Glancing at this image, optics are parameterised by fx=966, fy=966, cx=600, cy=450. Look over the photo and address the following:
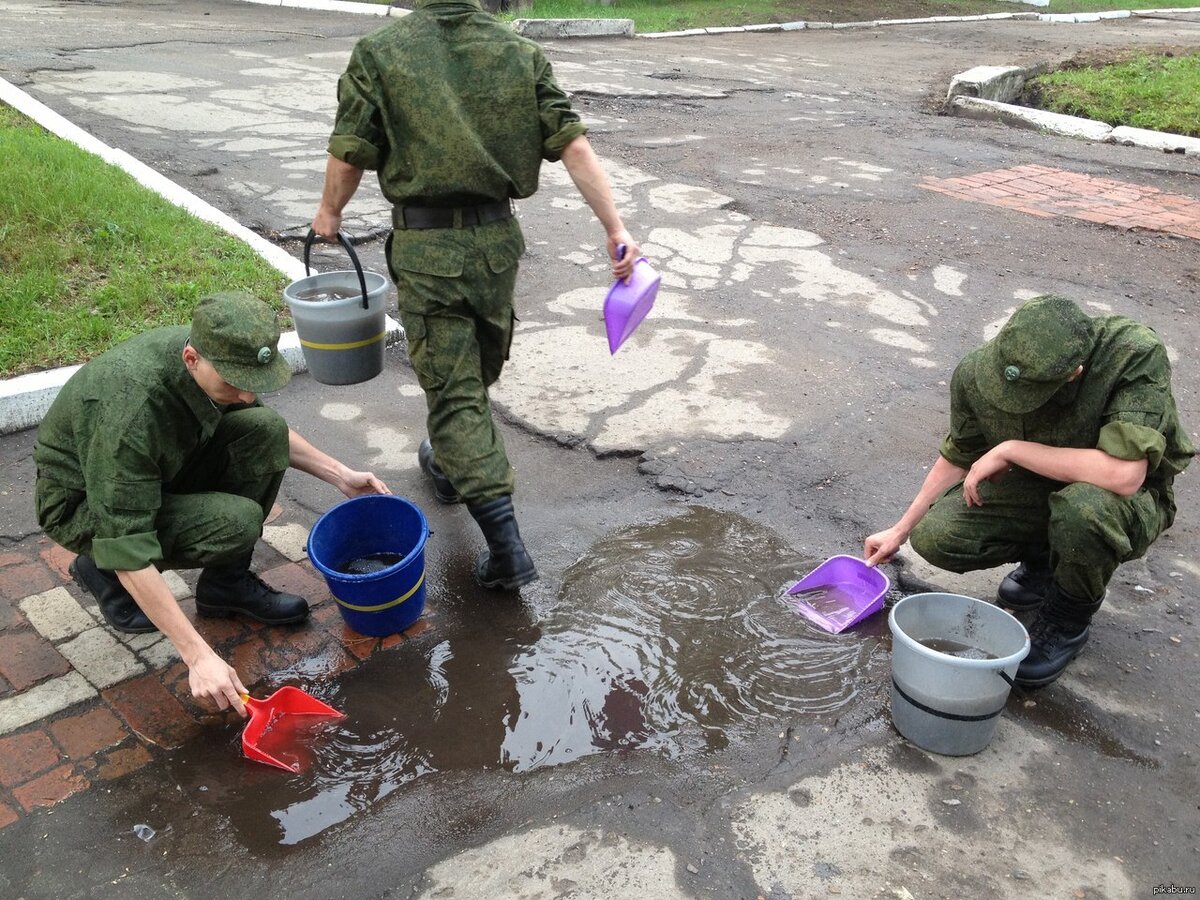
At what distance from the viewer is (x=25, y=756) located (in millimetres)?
2463

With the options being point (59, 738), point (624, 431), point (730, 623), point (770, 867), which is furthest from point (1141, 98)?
point (59, 738)

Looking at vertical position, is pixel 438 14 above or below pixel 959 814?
above

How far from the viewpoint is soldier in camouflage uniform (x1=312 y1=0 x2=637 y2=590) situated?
2814 millimetres

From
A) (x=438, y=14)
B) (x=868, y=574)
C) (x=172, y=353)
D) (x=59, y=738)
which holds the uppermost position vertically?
(x=438, y=14)

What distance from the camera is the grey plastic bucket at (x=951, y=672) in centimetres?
237

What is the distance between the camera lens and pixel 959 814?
235 cm

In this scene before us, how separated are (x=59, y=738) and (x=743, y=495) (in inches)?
91.5

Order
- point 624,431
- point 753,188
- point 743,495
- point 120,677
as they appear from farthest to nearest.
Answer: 1. point 753,188
2. point 624,431
3. point 743,495
4. point 120,677

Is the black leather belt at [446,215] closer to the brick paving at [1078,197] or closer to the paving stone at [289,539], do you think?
the paving stone at [289,539]

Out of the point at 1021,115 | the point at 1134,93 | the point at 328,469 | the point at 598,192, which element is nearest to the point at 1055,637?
the point at 598,192

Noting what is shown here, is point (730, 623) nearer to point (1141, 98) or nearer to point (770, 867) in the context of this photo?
point (770, 867)

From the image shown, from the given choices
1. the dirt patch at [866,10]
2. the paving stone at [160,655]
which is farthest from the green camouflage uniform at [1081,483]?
the dirt patch at [866,10]

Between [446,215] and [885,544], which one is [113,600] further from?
[885,544]

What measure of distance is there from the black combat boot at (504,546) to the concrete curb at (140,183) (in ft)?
5.65
